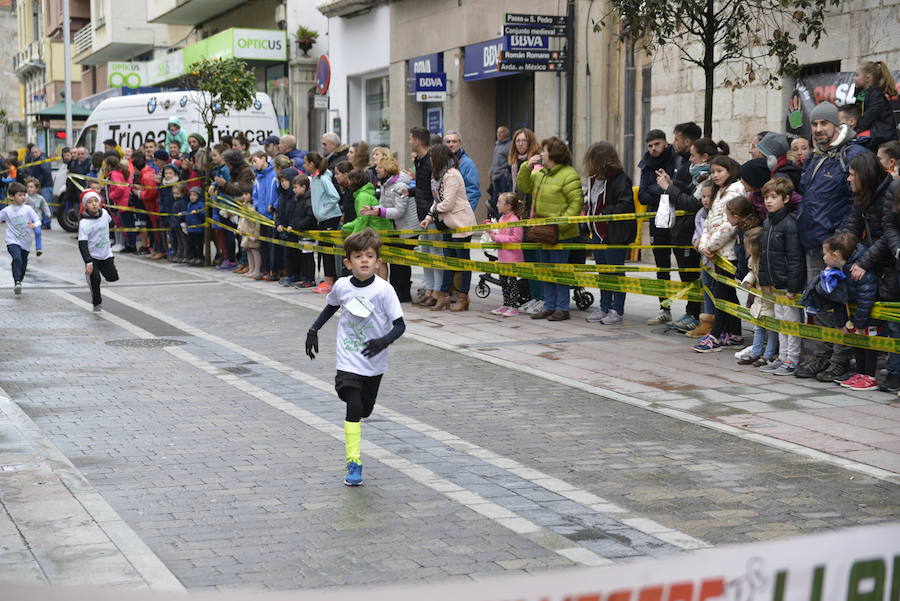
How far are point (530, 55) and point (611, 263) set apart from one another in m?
9.23

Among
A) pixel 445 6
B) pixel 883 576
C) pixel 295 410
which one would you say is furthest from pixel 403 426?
pixel 445 6

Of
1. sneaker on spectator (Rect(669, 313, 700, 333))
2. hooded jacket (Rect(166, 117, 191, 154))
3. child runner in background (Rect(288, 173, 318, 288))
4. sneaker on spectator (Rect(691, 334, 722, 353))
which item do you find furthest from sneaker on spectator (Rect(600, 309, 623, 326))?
hooded jacket (Rect(166, 117, 191, 154))

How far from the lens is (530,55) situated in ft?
72.2

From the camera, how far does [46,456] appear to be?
721 centimetres

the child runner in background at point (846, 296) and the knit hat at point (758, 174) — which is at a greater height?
the knit hat at point (758, 174)

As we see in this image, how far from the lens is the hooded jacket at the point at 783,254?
34.1 feet

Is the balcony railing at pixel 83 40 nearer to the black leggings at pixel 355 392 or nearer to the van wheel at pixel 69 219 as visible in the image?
the van wheel at pixel 69 219

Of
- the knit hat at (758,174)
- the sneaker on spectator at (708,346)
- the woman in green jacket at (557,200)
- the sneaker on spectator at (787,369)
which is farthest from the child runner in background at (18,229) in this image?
the sneaker on spectator at (787,369)

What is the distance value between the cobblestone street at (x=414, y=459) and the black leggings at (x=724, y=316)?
0.52 metres

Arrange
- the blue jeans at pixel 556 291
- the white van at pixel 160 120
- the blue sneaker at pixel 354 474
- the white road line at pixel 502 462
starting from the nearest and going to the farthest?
1. the white road line at pixel 502 462
2. the blue sneaker at pixel 354 474
3. the blue jeans at pixel 556 291
4. the white van at pixel 160 120

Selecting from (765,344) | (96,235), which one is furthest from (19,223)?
(765,344)

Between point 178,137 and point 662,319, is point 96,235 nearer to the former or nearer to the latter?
point 662,319

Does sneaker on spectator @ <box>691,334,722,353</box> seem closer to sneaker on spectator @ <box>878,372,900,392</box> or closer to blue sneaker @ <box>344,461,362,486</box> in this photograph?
sneaker on spectator @ <box>878,372,900,392</box>

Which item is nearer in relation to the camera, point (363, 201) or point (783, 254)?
point (783, 254)
